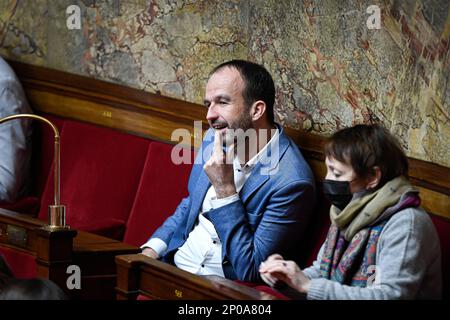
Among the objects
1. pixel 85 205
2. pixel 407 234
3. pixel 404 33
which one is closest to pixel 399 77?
pixel 404 33

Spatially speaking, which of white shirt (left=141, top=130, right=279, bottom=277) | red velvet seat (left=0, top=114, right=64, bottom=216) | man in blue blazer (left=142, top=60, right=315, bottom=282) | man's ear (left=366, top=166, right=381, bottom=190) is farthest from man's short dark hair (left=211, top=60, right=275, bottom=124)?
red velvet seat (left=0, top=114, right=64, bottom=216)

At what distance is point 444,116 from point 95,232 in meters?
1.80

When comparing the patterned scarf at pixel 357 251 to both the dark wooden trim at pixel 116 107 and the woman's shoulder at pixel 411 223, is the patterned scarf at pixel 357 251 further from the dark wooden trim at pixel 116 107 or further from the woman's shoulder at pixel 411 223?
the dark wooden trim at pixel 116 107

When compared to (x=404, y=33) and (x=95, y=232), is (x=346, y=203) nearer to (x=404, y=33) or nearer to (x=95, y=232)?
(x=404, y=33)

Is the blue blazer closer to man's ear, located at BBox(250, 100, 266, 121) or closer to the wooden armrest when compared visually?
man's ear, located at BBox(250, 100, 266, 121)

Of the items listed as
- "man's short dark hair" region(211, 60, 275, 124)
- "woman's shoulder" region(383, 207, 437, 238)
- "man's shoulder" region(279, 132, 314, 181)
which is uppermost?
"man's short dark hair" region(211, 60, 275, 124)

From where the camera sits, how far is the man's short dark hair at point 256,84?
397cm

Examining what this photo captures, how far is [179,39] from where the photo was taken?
4.82m

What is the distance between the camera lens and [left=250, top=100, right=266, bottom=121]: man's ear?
3.95 meters

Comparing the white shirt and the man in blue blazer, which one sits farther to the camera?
the white shirt

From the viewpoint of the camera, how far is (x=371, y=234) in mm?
3064

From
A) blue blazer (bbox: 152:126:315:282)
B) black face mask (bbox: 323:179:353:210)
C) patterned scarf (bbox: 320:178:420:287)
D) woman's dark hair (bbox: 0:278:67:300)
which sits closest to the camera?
woman's dark hair (bbox: 0:278:67:300)

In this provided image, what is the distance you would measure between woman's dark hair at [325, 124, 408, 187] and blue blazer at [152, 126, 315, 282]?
2.01 ft

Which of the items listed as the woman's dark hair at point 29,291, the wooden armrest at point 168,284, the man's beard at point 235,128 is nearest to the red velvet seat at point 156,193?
the man's beard at point 235,128
